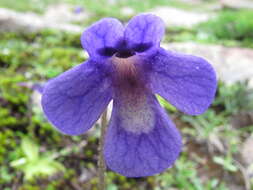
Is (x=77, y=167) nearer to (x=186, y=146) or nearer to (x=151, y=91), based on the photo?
(x=186, y=146)

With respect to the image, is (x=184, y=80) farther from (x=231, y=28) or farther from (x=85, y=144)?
(x=231, y=28)

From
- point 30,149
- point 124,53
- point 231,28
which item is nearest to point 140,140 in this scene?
point 124,53

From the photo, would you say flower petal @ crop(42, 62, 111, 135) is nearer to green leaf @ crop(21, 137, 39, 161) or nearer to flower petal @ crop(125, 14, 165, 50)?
flower petal @ crop(125, 14, 165, 50)

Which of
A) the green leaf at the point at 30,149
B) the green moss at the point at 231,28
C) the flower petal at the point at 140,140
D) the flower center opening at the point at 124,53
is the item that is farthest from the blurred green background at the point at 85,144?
the green moss at the point at 231,28

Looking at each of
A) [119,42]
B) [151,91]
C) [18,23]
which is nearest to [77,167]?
[151,91]

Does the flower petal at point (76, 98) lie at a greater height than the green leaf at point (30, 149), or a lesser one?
greater

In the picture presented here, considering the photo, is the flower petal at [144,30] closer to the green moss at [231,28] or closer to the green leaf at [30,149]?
the green leaf at [30,149]
